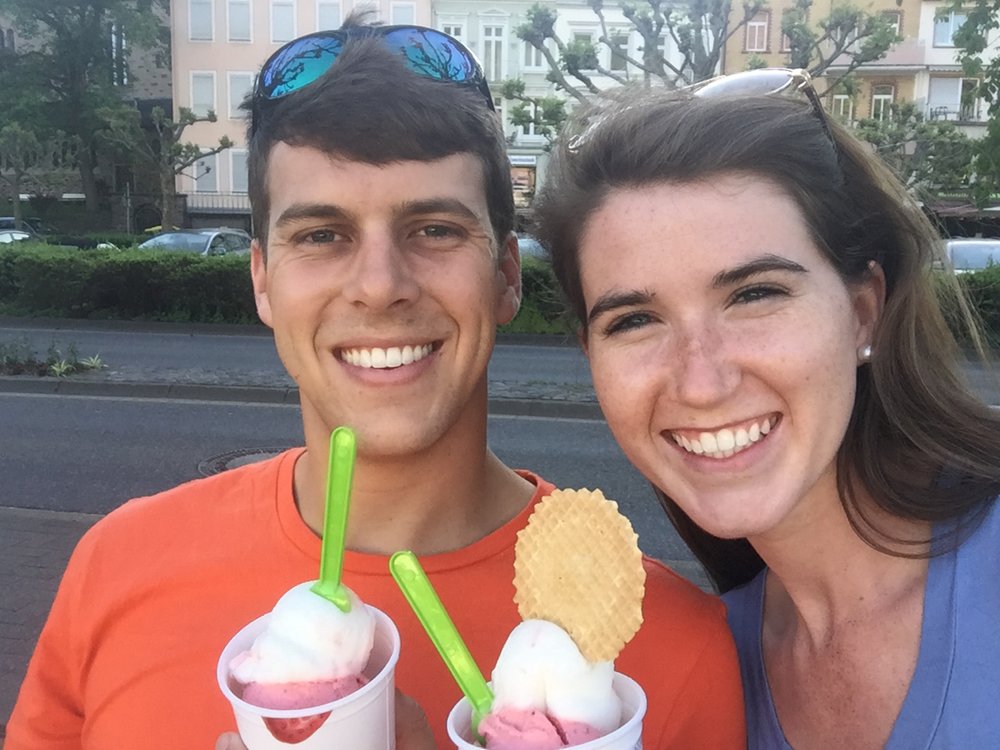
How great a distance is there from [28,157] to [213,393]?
26725mm

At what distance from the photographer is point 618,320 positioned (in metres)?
1.69

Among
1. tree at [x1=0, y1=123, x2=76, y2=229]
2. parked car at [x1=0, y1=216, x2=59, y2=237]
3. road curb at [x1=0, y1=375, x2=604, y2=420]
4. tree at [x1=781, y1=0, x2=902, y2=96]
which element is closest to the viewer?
road curb at [x1=0, y1=375, x2=604, y2=420]

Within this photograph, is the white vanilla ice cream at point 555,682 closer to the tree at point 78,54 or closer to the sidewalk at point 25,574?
the sidewalk at point 25,574

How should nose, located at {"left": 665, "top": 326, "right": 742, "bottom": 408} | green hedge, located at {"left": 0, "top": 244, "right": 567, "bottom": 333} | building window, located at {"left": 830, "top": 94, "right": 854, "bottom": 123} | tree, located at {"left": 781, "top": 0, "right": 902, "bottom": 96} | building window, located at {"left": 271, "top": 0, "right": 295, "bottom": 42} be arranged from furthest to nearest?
building window, located at {"left": 271, "top": 0, "right": 295, "bottom": 42}
tree, located at {"left": 781, "top": 0, "right": 902, "bottom": 96}
green hedge, located at {"left": 0, "top": 244, "right": 567, "bottom": 333}
building window, located at {"left": 830, "top": 94, "right": 854, "bottom": 123}
nose, located at {"left": 665, "top": 326, "right": 742, "bottom": 408}

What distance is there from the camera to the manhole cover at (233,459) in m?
7.31

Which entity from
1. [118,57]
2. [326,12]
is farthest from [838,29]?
[118,57]

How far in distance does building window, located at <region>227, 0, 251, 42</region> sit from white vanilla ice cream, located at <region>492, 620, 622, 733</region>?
3782cm

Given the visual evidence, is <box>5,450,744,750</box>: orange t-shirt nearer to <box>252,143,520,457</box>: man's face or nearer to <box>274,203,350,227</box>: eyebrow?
<box>252,143,520,457</box>: man's face

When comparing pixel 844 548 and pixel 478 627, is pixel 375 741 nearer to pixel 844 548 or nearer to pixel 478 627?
pixel 478 627

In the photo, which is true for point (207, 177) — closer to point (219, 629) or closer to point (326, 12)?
point (326, 12)

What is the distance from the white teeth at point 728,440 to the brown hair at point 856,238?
0.37m

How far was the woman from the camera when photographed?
161cm

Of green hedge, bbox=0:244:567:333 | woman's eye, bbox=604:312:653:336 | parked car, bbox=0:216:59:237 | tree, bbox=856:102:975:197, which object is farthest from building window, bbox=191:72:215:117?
woman's eye, bbox=604:312:653:336

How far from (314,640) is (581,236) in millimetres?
1004
